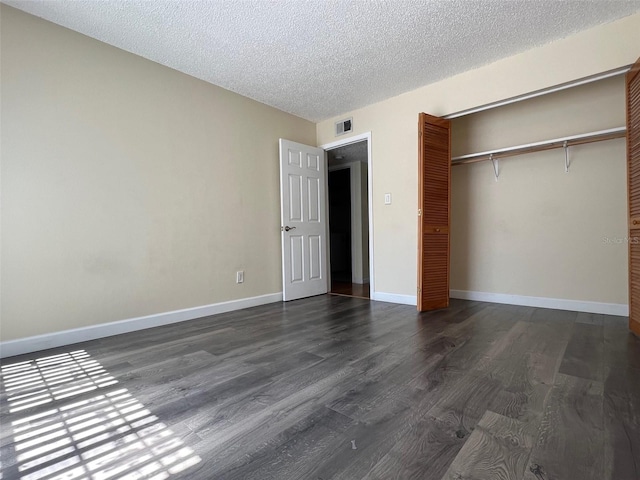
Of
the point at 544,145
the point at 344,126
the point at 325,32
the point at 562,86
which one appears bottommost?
the point at 544,145

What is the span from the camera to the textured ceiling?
2.21 m

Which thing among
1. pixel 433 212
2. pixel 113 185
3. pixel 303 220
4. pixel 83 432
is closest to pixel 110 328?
pixel 113 185

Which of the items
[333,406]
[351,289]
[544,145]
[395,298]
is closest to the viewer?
[333,406]

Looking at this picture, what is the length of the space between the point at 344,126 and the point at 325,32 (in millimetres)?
1747

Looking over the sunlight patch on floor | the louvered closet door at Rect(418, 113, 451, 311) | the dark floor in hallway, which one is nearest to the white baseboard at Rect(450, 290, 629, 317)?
the louvered closet door at Rect(418, 113, 451, 311)

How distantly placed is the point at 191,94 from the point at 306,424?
3189 mm

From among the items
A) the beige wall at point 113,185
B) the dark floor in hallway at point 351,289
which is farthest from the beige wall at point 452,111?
the beige wall at point 113,185

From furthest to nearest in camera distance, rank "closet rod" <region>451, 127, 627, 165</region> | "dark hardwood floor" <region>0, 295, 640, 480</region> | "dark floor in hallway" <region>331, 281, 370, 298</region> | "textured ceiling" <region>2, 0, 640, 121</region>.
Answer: "dark floor in hallway" <region>331, 281, 370, 298</region> → "closet rod" <region>451, 127, 627, 165</region> → "textured ceiling" <region>2, 0, 640, 121</region> → "dark hardwood floor" <region>0, 295, 640, 480</region>

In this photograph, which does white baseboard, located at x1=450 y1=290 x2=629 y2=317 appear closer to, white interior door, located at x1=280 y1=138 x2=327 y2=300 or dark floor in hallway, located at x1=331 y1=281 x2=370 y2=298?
dark floor in hallway, located at x1=331 y1=281 x2=370 y2=298

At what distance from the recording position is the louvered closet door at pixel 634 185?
7.47 ft

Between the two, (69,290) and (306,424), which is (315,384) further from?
(69,290)

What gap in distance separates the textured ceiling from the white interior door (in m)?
1.05

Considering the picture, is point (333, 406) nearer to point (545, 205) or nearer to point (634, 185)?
point (634, 185)

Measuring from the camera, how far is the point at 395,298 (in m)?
3.76
